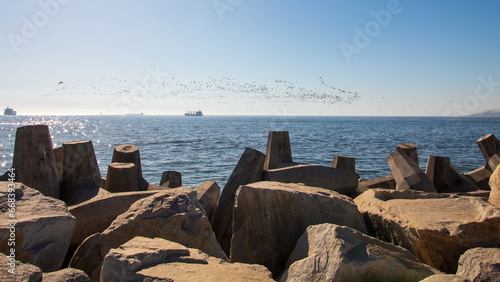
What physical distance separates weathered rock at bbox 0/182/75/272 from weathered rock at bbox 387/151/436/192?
5097mm

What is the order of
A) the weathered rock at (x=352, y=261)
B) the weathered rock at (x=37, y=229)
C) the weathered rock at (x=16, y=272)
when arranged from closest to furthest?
the weathered rock at (x=16, y=272) < the weathered rock at (x=352, y=261) < the weathered rock at (x=37, y=229)

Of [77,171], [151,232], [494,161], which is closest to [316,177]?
[151,232]

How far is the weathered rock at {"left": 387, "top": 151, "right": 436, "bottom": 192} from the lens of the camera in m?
5.76

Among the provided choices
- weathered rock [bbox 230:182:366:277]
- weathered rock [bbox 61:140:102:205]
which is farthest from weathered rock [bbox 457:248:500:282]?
weathered rock [bbox 61:140:102:205]

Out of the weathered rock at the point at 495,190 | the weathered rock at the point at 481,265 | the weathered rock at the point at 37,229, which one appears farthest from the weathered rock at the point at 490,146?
the weathered rock at the point at 37,229

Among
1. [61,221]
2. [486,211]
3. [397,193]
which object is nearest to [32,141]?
[61,221]

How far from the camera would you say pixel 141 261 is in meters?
2.27

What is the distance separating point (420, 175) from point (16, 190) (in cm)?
568

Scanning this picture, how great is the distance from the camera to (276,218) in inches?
137

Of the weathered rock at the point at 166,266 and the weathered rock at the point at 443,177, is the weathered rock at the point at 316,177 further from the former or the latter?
the weathered rock at the point at 166,266

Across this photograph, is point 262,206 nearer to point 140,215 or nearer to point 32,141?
A: point 140,215

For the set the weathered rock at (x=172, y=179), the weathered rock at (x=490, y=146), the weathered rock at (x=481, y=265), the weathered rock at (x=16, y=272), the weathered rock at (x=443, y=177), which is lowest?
the weathered rock at (x=172, y=179)

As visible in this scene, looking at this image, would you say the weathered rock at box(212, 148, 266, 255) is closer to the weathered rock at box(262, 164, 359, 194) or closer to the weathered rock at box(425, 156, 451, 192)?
the weathered rock at box(262, 164, 359, 194)

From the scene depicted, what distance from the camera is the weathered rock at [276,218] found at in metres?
3.38
